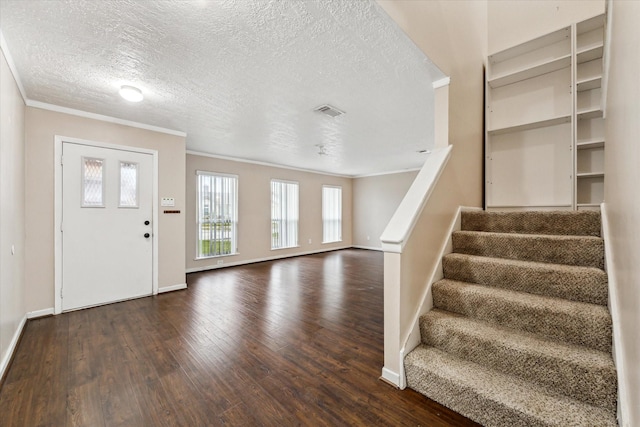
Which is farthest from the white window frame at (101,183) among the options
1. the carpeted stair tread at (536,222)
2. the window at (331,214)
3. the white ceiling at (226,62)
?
the window at (331,214)

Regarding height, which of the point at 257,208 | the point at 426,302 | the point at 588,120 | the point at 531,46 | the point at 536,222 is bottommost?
the point at 426,302

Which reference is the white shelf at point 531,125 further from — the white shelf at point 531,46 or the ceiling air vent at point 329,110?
the ceiling air vent at point 329,110

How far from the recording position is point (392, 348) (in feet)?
5.61

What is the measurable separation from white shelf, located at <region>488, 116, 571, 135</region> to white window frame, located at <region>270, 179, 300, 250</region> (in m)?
5.05

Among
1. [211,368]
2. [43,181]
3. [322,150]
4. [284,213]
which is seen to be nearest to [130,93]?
[43,181]

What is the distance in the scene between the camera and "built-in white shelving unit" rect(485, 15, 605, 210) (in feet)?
7.72

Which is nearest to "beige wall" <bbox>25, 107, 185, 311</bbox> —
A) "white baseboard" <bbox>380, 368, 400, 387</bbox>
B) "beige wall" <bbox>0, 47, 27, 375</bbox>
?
"beige wall" <bbox>0, 47, 27, 375</bbox>

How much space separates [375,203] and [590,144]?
19.9 feet

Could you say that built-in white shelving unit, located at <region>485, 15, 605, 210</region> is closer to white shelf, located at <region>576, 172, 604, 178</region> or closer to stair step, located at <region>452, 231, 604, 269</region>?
white shelf, located at <region>576, 172, 604, 178</region>

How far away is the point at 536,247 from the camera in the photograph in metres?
1.90

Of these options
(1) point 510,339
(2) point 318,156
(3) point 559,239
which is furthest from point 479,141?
(2) point 318,156

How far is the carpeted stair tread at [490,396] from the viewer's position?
46.3 inches

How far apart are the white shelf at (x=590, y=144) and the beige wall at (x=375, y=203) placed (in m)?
5.12

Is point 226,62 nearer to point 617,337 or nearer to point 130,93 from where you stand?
point 130,93
